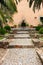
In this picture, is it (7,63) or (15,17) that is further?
(15,17)

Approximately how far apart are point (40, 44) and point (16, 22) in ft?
77.5

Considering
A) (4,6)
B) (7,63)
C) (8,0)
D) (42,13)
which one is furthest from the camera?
(42,13)

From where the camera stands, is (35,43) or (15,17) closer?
(35,43)

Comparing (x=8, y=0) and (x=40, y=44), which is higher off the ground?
(x=8, y=0)

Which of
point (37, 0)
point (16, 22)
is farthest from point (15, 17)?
point (37, 0)

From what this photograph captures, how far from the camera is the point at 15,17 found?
120ft

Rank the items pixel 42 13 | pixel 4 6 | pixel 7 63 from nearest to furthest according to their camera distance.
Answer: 1. pixel 7 63
2. pixel 4 6
3. pixel 42 13

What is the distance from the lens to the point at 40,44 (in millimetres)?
12656

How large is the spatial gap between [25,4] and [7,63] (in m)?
29.6

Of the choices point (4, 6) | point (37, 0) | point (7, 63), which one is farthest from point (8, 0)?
point (7, 63)

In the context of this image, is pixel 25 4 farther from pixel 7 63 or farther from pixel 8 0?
pixel 7 63

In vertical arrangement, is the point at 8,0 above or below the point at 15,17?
above

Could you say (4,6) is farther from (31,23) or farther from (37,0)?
(31,23)

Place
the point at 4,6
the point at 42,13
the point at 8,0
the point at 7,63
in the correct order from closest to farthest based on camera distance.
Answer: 1. the point at 7,63
2. the point at 8,0
3. the point at 4,6
4. the point at 42,13
